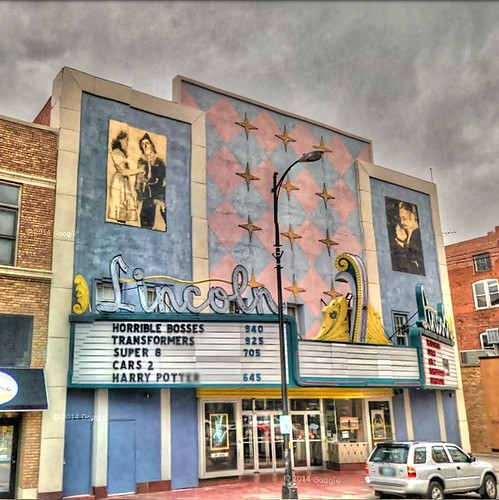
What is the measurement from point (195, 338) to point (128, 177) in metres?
6.67

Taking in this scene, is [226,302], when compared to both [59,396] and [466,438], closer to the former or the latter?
[59,396]

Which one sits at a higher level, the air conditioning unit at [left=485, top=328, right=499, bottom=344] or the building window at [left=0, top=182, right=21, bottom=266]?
the building window at [left=0, top=182, right=21, bottom=266]

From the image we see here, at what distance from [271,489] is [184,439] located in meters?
3.45

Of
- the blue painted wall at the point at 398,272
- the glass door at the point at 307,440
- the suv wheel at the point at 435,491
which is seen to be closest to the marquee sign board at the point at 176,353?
the glass door at the point at 307,440

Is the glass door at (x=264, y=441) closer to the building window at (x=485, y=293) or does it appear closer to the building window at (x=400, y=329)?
the building window at (x=400, y=329)

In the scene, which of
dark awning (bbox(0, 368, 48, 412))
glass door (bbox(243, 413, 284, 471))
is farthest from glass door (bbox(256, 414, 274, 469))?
dark awning (bbox(0, 368, 48, 412))

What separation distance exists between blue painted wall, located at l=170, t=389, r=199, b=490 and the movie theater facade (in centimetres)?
5

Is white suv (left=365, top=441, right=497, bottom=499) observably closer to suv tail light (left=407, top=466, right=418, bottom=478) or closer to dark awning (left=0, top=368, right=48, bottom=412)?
suv tail light (left=407, top=466, right=418, bottom=478)

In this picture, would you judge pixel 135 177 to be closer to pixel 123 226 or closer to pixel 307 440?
pixel 123 226

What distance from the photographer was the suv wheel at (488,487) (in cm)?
1792

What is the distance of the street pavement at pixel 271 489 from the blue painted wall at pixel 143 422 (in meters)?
0.81

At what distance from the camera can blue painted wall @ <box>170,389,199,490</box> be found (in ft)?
63.9

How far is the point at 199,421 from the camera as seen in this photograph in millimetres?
20406

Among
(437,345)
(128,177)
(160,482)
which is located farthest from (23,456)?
(437,345)
